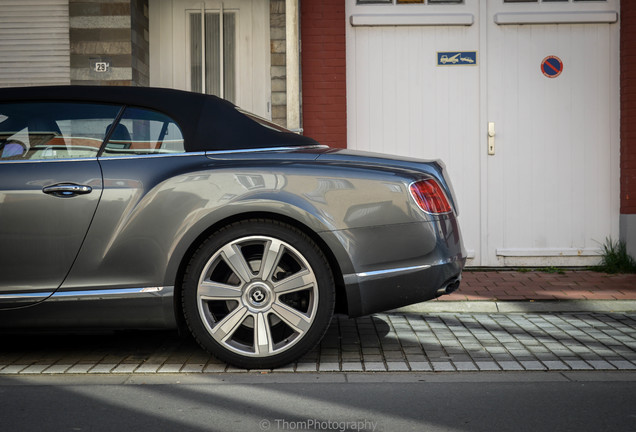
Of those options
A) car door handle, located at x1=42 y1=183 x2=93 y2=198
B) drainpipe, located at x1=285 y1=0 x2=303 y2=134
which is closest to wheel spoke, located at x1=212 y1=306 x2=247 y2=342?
car door handle, located at x1=42 y1=183 x2=93 y2=198

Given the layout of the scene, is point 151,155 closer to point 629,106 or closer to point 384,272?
point 384,272

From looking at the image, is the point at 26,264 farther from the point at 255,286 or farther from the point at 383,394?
the point at 383,394

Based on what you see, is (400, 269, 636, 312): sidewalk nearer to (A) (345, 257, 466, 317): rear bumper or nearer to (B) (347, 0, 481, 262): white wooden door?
(B) (347, 0, 481, 262): white wooden door

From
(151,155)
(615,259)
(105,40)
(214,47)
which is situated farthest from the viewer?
(214,47)

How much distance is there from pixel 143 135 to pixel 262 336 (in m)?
1.26

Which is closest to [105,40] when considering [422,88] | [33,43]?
[33,43]

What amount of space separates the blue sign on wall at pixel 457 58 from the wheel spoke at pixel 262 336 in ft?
15.8

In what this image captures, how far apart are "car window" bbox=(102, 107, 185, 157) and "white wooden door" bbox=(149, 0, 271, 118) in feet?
14.2

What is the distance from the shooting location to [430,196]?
4.20 meters

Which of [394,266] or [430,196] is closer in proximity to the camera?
[394,266]

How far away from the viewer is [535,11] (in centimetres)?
800

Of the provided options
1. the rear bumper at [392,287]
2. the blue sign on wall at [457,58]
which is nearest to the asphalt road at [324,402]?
the rear bumper at [392,287]

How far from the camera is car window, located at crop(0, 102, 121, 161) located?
13.8 ft

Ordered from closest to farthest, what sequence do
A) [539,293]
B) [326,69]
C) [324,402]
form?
[324,402], [539,293], [326,69]
